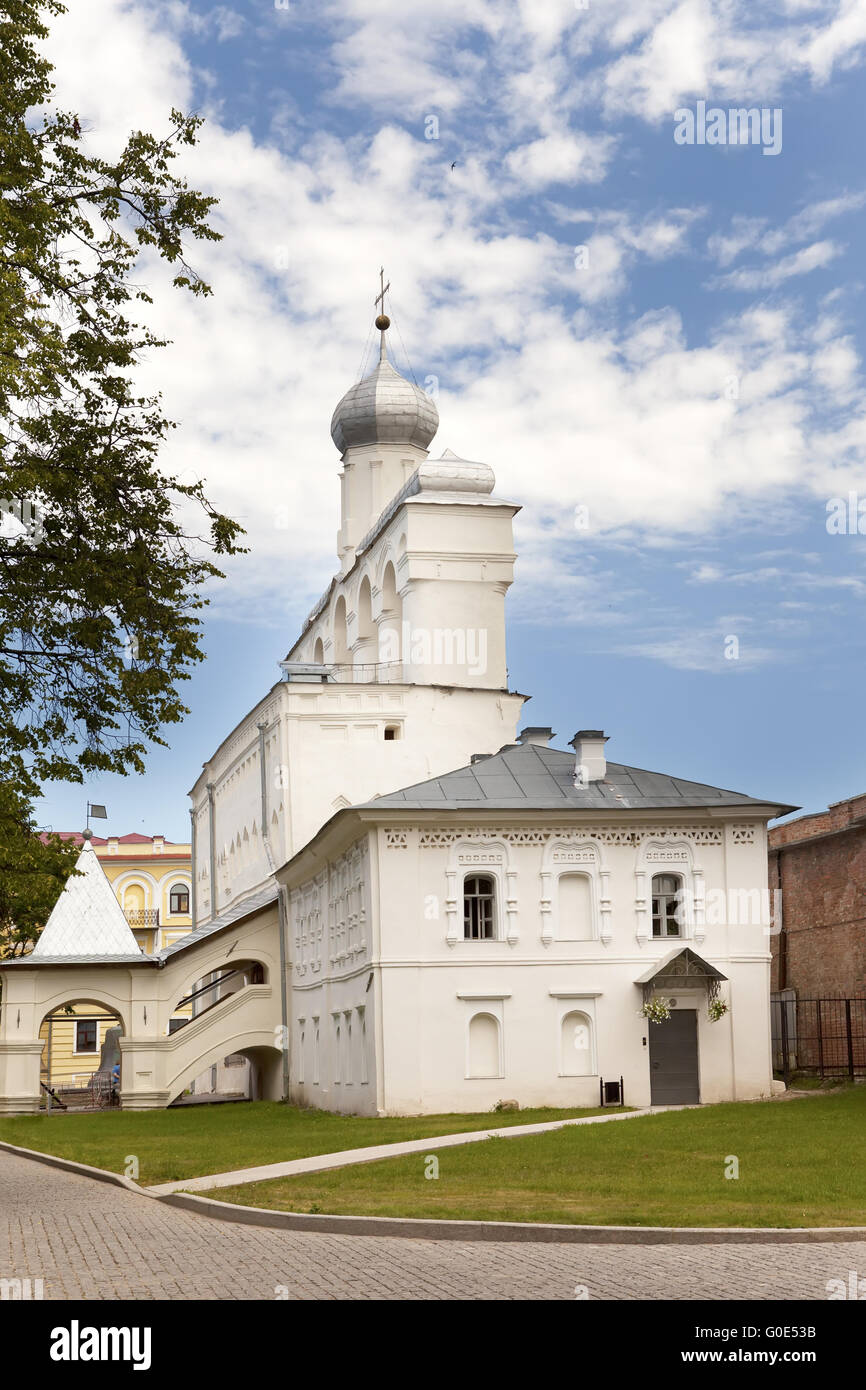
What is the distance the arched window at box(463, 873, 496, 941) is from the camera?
3416 cm

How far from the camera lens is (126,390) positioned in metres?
20.1

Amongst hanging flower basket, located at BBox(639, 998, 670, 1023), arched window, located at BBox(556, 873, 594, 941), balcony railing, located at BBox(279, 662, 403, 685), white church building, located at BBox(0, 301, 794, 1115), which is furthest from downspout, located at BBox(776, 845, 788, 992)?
balcony railing, located at BBox(279, 662, 403, 685)

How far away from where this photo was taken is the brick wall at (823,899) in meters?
36.1

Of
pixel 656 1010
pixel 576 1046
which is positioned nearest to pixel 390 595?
pixel 576 1046

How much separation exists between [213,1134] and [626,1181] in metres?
14.3

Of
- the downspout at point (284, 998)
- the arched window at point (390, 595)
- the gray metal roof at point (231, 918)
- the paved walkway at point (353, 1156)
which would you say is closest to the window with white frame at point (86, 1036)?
the gray metal roof at point (231, 918)

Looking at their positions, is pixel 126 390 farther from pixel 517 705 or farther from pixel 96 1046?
pixel 96 1046

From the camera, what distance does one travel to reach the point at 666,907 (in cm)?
3481

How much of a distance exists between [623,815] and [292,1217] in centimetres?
2052

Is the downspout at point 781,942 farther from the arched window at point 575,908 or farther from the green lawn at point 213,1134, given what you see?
the green lawn at point 213,1134

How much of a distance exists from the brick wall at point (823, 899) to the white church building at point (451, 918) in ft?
4.94

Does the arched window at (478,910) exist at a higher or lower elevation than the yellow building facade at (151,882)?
lower

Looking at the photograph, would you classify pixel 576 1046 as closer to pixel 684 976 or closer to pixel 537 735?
pixel 684 976

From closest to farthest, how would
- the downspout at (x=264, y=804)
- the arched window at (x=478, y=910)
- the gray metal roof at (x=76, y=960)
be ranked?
the arched window at (x=478, y=910), the gray metal roof at (x=76, y=960), the downspout at (x=264, y=804)
